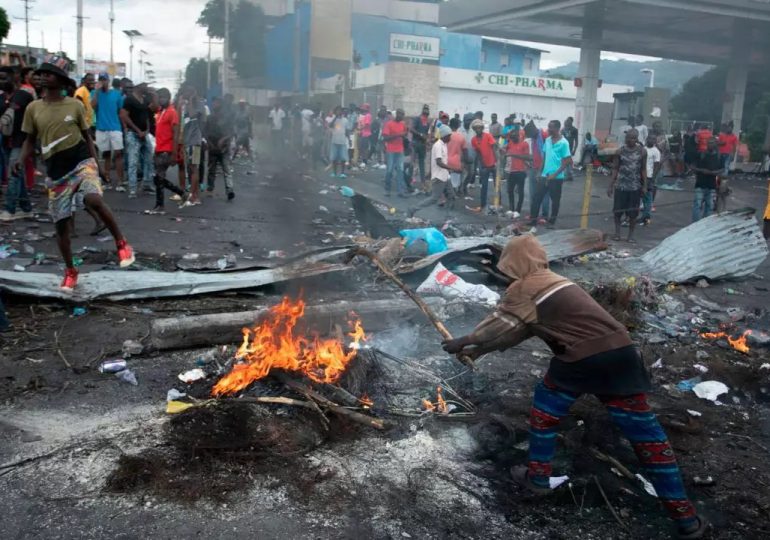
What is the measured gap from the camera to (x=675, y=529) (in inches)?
128

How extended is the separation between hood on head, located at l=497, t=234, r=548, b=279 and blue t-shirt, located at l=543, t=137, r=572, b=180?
8.07 m

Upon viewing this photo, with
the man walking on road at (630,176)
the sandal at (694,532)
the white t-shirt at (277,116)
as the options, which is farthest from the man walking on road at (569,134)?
the sandal at (694,532)

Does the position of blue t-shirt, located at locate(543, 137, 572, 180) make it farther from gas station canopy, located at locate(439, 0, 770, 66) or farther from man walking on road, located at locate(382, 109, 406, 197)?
gas station canopy, located at locate(439, 0, 770, 66)

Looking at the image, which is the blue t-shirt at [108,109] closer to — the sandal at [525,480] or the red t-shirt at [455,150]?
the red t-shirt at [455,150]

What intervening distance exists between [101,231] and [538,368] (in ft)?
19.1

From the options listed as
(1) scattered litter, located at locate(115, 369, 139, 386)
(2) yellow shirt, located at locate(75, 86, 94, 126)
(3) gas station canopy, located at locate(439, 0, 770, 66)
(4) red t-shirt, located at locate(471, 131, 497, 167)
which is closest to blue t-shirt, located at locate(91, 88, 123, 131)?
(2) yellow shirt, located at locate(75, 86, 94, 126)

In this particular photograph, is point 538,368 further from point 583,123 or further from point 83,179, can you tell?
point 583,123

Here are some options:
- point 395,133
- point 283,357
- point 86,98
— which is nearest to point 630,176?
point 395,133

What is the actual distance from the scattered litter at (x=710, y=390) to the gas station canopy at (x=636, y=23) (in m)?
16.8

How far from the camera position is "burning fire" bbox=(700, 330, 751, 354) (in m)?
5.93

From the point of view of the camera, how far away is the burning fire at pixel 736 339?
593 centimetres

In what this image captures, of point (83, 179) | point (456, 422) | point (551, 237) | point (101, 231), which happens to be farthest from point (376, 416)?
point (101, 231)

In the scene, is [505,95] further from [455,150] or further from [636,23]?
[455,150]

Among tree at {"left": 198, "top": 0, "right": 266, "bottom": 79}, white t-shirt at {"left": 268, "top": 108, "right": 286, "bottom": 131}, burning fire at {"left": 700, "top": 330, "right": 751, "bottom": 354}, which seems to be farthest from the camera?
white t-shirt at {"left": 268, "top": 108, "right": 286, "bottom": 131}
